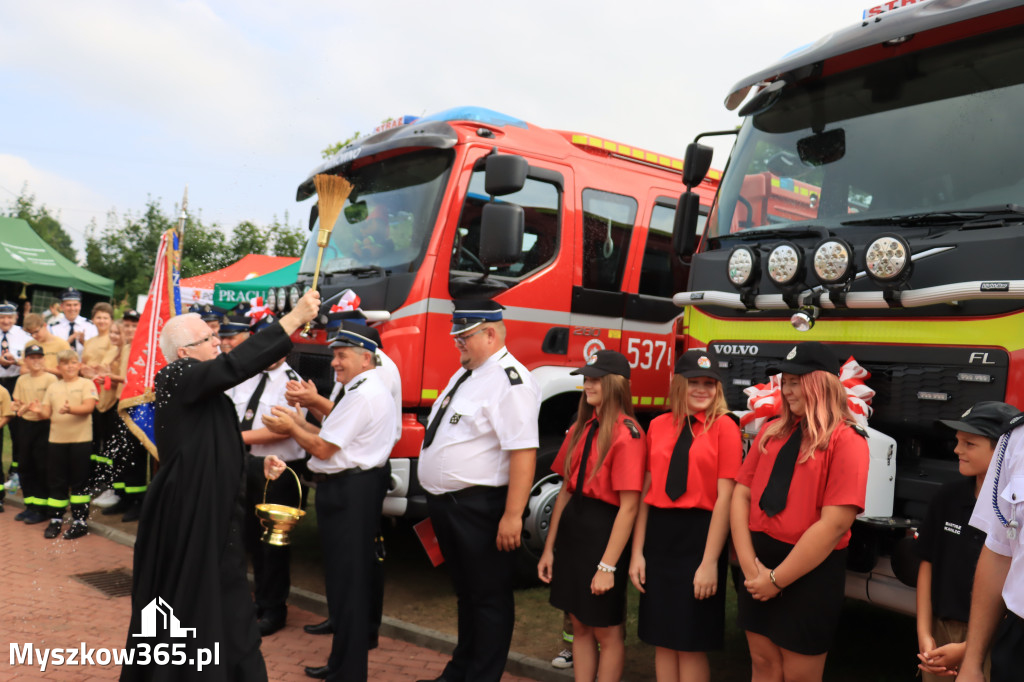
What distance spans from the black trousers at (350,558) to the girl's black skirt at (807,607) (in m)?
2.12

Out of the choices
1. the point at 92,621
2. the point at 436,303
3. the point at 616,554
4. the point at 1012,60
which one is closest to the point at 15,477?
the point at 92,621

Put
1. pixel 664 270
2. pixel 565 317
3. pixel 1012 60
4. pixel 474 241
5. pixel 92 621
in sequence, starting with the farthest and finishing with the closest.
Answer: pixel 664 270 < pixel 565 317 < pixel 474 241 < pixel 92 621 < pixel 1012 60

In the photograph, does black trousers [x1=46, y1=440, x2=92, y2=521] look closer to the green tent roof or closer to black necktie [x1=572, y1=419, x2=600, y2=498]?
black necktie [x1=572, y1=419, x2=600, y2=498]

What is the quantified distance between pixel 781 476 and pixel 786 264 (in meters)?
1.22

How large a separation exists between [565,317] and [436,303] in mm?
1091

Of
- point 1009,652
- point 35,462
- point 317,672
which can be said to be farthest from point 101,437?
point 1009,652

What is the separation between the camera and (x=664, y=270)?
6746mm

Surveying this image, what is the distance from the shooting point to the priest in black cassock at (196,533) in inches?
134

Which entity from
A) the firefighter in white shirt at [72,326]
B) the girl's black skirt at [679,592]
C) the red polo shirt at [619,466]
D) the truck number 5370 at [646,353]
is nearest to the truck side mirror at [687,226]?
the truck number 5370 at [646,353]

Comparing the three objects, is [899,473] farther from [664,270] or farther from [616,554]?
[664,270]

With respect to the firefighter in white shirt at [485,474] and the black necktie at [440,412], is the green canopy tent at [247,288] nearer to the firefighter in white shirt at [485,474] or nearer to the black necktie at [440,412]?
the black necktie at [440,412]

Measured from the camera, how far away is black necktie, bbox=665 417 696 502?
3732 mm

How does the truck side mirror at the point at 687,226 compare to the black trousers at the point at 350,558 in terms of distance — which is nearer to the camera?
the black trousers at the point at 350,558

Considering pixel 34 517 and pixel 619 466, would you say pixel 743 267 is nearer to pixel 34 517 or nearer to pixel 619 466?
pixel 619 466
